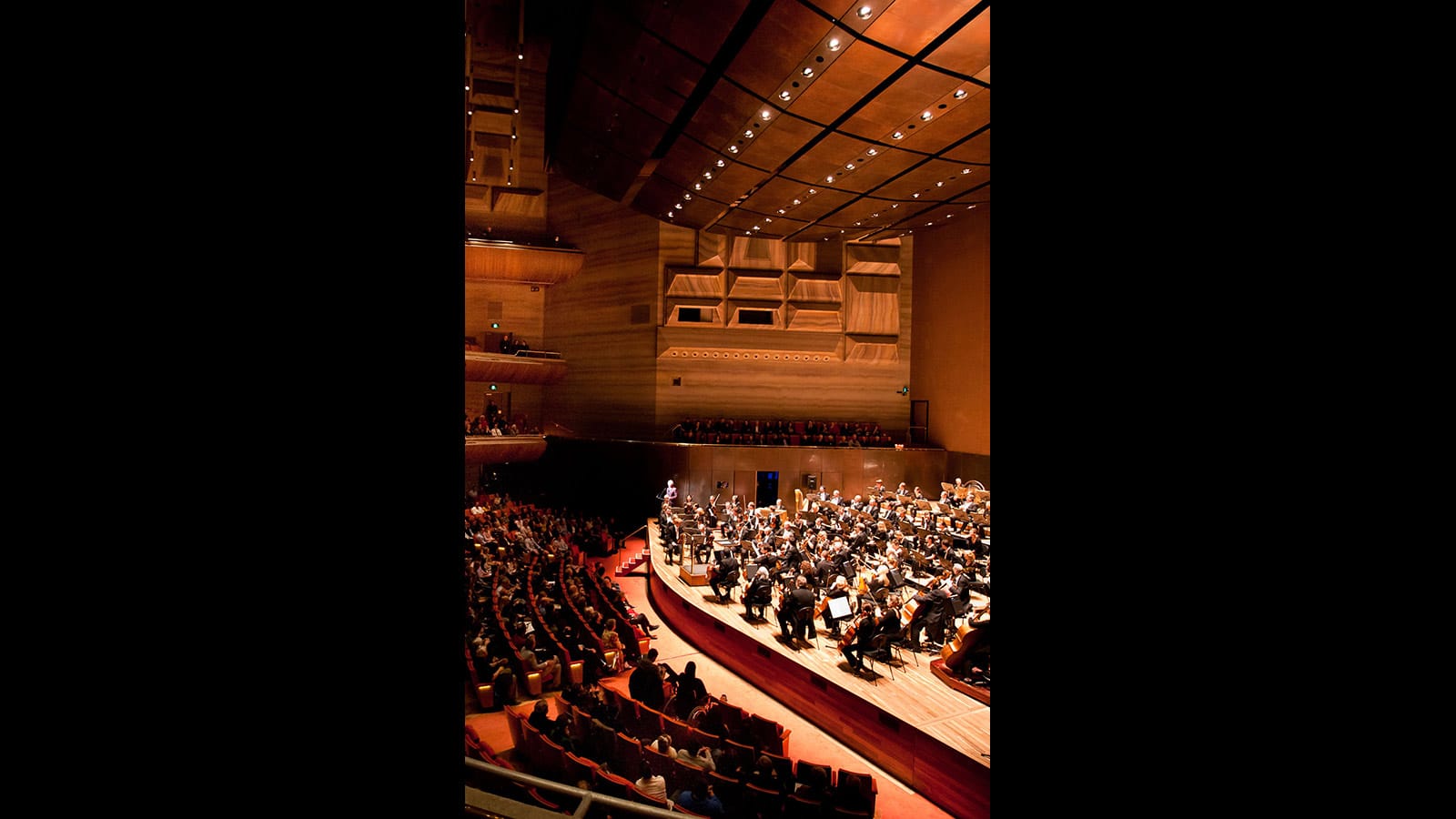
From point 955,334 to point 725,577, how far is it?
36.7 ft

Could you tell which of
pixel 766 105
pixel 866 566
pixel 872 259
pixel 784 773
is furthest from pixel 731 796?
pixel 872 259

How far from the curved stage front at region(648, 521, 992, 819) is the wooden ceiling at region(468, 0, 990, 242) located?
21.6 feet

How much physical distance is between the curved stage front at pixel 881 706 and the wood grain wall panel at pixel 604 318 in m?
9.58

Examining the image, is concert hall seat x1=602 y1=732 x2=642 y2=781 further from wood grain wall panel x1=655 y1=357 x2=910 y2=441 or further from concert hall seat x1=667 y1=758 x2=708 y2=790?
wood grain wall panel x1=655 y1=357 x2=910 y2=441

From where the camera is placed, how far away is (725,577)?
28.6ft

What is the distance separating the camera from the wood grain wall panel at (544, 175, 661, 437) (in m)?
17.0

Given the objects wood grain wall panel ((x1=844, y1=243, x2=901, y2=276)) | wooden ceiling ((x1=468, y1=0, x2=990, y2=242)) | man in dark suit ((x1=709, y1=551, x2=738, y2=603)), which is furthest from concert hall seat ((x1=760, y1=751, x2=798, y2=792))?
wood grain wall panel ((x1=844, y1=243, x2=901, y2=276))
